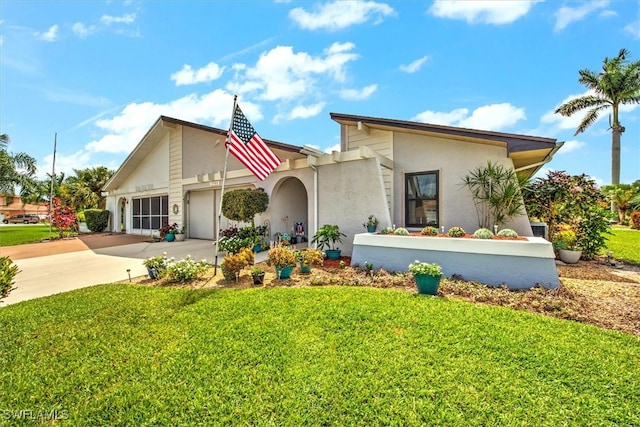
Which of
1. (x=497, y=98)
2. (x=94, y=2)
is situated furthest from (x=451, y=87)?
(x=94, y=2)

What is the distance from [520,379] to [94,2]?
11.0 meters

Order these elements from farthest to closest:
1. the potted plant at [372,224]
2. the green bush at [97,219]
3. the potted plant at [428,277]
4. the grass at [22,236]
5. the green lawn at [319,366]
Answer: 1. the green bush at [97,219]
2. the grass at [22,236]
3. the potted plant at [372,224]
4. the potted plant at [428,277]
5. the green lawn at [319,366]

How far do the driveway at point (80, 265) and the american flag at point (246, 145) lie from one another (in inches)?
145

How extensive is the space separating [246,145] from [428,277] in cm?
561

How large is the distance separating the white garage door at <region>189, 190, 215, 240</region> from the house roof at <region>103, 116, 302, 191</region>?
3383mm

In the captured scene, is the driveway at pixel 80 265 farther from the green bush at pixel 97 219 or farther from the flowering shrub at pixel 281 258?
the green bush at pixel 97 219

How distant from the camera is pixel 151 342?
372 cm

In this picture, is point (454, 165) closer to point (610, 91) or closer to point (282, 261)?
point (282, 261)

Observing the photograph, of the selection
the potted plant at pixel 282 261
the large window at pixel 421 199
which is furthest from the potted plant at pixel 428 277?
the large window at pixel 421 199

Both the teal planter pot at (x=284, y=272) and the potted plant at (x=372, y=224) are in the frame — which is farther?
the potted plant at (x=372, y=224)

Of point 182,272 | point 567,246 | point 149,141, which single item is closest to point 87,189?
point 149,141

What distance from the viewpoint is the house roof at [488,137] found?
23.7 ft

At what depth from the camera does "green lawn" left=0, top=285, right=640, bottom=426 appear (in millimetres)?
2537

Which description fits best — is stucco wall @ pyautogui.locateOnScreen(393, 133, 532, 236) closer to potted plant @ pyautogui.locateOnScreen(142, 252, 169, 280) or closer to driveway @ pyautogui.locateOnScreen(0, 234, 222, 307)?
driveway @ pyautogui.locateOnScreen(0, 234, 222, 307)
